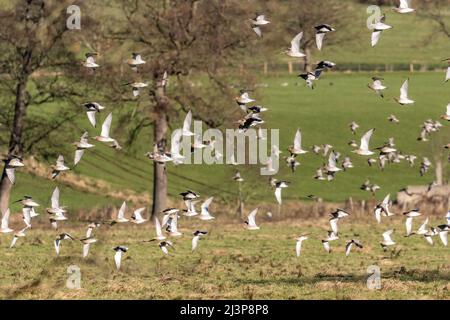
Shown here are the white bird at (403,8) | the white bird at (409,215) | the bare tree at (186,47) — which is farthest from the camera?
the bare tree at (186,47)

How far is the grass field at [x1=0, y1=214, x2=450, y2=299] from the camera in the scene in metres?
31.2

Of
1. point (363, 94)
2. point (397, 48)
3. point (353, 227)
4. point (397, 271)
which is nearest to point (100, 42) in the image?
point (353, 227)

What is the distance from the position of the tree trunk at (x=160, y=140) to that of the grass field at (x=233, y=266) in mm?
6779

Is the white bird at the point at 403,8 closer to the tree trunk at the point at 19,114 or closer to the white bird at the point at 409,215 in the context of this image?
the white bird at the point at 409,215

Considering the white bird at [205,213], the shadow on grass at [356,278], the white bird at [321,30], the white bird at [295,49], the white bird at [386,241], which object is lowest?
the shadow on grass at [356,278]

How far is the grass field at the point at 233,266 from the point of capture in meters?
31.2

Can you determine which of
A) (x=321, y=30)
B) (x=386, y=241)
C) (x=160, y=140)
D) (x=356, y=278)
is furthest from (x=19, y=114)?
(x=356, y=278)

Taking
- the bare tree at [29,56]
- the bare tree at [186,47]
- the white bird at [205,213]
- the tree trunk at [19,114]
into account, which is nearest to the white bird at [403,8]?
the white bird at [205,213]

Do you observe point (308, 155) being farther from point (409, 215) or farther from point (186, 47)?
point (409, 215)

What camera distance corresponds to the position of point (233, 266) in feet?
129

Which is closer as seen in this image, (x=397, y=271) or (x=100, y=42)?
(x=397, y=271)

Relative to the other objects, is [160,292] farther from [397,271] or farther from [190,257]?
[190,257]

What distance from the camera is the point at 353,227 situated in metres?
54.6

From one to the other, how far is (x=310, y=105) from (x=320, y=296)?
247ft
